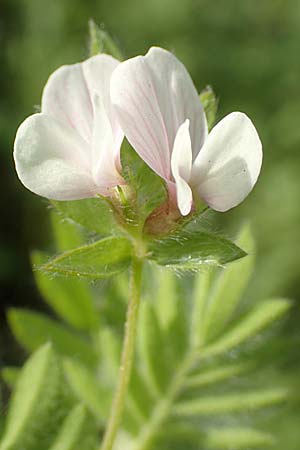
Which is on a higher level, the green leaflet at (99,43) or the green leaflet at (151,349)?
the green leaflet at (99,43)

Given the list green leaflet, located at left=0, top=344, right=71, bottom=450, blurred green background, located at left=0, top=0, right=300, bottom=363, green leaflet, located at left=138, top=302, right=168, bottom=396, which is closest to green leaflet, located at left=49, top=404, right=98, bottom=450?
green leaflet, located at left=0, top=344, right=71, bottom=450

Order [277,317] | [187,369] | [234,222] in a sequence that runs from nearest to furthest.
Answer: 1. [277,317]
2. [187,369]
3. [234,222]

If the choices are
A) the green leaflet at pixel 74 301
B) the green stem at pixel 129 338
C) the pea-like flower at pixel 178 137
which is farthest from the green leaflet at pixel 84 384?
the pea-like flower at pixel 178 137

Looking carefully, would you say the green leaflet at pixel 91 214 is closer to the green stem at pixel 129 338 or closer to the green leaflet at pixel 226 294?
the green stem at pixel 129 338

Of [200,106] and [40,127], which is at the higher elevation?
[200,106]

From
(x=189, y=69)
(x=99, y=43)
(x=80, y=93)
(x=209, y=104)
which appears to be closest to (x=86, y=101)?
(x=80, y=93)

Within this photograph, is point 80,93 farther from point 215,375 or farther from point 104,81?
point 215,375

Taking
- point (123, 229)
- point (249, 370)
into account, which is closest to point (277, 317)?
point (249, 370)

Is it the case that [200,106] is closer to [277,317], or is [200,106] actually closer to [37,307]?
[277,317]
